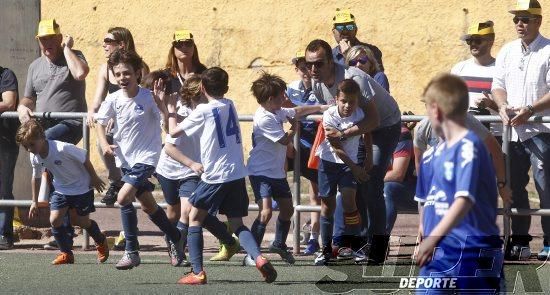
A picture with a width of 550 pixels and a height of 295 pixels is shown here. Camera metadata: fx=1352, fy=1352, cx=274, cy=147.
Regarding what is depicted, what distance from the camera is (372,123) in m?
10.4

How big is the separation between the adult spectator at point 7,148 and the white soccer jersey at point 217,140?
282 centimetres

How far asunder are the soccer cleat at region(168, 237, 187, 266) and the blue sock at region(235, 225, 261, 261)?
1015 millimetres

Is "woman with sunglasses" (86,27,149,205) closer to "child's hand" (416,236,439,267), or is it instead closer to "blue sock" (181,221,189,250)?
"blue sock" (181,221,189,250)

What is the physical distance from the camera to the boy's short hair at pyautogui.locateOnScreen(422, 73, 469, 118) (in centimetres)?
629

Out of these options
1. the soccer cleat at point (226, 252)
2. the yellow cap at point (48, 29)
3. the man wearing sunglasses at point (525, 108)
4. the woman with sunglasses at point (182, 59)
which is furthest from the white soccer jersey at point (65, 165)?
the man wearing sunglasses at point (525, 108)

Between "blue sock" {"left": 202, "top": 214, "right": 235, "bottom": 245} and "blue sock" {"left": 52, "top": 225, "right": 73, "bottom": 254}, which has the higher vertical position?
"blue sock" {"left": 202, "top": 214, "right": 235, "bottom": 245}

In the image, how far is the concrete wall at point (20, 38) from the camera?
1296 centimetres

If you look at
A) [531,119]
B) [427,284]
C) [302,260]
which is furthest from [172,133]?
[427,284]

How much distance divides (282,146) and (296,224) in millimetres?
934

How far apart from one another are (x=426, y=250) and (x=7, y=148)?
659 centimetres

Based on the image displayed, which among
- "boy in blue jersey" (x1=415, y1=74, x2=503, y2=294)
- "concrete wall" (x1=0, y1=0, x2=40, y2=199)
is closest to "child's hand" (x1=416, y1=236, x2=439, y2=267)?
"boy in blue jersey" (x1=415, y1=74, x2=503, y2=294)

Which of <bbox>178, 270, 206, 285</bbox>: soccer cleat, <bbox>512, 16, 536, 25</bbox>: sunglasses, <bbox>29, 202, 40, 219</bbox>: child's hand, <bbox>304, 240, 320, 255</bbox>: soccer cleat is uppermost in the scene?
<bbox>512, 16, 536, 25</bbox>: sunglasses

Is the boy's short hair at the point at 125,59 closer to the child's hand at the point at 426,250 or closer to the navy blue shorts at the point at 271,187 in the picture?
the navy blue shorts at the point at 271,187

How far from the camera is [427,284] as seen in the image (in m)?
6.50
